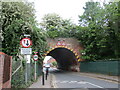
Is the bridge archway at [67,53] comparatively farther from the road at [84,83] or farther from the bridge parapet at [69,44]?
the road at [84,83]

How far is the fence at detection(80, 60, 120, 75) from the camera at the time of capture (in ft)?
57.4

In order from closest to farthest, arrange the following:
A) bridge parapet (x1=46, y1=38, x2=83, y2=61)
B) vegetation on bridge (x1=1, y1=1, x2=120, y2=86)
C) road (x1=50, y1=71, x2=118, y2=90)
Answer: road (x1=50, y1=71, x2=118, y2=90), vegetation on bridge (x1=1, y1=1, x2=120, y2=86), bridge parapet (x1=46, y1=38, x2=83, y2=61)

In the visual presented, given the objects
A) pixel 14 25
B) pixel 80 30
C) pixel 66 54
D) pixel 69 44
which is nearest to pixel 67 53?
pixel 66 54

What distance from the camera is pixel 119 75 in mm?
16797

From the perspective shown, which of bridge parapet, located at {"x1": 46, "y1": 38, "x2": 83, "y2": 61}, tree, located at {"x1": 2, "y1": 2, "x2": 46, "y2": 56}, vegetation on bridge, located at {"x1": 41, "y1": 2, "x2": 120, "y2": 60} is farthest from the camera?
bridge parapet, located at {"x1": 46, "y1": 38, "x2": 83, "y2": 61}

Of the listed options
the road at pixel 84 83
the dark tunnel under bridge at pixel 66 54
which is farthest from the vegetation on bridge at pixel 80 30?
the road at pixel 84 83

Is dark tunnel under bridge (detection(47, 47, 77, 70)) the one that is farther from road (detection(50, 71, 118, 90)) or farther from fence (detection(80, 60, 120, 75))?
road (detection(50, 71, 118, 90))

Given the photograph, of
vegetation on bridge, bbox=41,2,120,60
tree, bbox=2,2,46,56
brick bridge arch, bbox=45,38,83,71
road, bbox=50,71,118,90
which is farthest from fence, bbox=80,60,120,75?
tree, bbox=2,2,46,56

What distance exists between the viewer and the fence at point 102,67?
17508 mm

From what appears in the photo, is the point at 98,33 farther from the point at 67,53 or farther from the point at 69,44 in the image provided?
the point at 67,53

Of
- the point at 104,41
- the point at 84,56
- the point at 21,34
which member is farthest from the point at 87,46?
the point at 21,34

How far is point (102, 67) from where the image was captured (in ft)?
67.3

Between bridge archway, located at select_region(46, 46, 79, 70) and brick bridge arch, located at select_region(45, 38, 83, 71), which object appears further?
bridge archway, located at select_region(46, 46, 79, 70)

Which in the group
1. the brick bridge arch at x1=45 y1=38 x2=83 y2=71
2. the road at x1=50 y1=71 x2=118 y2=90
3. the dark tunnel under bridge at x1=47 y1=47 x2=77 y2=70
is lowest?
the road at x1=50 y1=71 x2=118 y2=90
